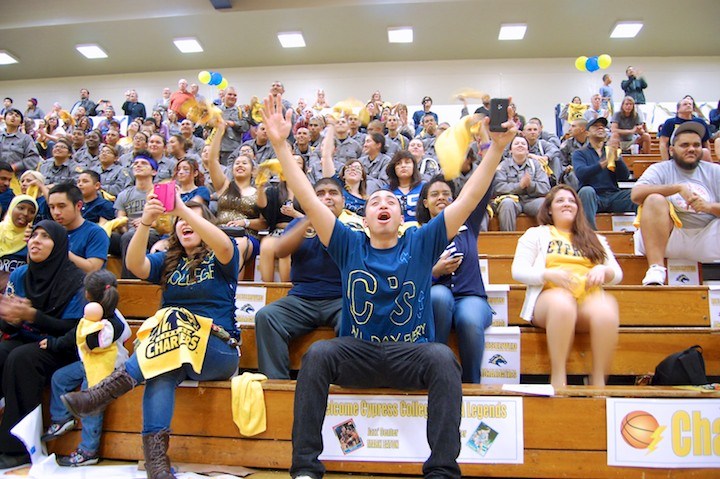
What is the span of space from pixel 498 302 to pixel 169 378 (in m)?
1.57

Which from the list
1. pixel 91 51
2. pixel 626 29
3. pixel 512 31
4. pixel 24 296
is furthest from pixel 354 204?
pixel 91 51

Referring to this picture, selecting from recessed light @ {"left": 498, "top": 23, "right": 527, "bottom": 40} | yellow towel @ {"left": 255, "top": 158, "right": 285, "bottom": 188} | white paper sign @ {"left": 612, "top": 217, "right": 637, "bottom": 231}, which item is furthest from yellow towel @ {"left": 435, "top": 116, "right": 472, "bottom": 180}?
recessed light @ {"left": 498, "top": 23, "right": 527, "bottom": 40}

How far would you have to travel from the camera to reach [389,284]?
1.94 m

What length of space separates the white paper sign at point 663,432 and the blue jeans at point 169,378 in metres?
1.45

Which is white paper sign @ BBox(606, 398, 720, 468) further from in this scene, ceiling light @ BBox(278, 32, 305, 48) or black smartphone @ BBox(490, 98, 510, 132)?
ceiling light @ BBox(278, 32, 305, 48)

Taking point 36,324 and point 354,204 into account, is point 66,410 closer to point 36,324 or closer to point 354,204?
point 36,324

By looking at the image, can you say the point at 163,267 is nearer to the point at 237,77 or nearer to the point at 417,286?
the point at 417,286

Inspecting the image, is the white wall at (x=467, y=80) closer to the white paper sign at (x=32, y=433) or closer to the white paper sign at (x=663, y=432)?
the white paper sign at (x=663, y=432)

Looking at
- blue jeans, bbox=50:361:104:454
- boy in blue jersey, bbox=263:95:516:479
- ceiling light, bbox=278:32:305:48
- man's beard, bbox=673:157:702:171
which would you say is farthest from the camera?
ceiling light, bbox=278:32:305:48

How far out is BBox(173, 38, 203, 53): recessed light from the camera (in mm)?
10664

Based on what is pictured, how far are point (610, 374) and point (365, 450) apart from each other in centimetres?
116

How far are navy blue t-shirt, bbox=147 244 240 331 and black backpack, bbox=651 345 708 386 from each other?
1.76 m

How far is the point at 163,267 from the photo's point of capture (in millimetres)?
2322

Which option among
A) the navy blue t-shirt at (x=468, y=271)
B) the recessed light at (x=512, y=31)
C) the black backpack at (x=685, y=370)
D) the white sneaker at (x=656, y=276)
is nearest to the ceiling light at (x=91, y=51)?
the recessed light at (x=512, y=31)
